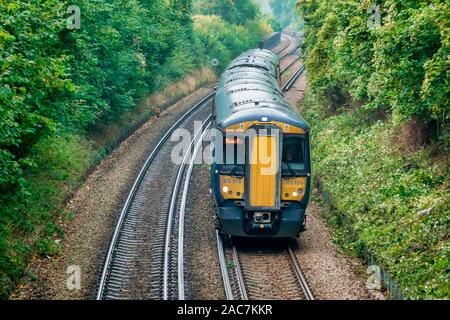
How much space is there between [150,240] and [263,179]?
4100 mm

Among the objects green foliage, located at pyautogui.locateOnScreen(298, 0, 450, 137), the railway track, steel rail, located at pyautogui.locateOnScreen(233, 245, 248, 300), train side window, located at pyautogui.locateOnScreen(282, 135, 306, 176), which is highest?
green foliage, located at pyautogui.locateOnScreen(298, 0, 450, 137)

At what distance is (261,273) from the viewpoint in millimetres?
16422

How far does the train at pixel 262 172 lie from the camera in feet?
55.3

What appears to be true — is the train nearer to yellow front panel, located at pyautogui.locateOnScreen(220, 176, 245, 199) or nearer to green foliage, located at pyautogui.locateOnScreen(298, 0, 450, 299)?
yellow front panel, located at pyautogui.locateOnScreen(220, 176, 245, 199)

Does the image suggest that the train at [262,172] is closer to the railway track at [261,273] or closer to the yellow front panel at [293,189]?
the yellow front panel at [293,189]

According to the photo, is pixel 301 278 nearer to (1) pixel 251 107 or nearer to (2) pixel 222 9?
(1) pixel 251 107

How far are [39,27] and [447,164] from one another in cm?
1226

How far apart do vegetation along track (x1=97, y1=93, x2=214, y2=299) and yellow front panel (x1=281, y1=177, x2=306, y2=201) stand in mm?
3189

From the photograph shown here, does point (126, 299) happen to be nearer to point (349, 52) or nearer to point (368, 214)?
point (368, 214)

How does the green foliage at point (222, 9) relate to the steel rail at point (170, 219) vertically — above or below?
above

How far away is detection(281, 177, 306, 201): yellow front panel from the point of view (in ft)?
55.9

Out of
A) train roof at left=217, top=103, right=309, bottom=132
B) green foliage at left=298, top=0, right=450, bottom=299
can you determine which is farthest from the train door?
green foliage at left=298, top=0, right=450, bottom=299

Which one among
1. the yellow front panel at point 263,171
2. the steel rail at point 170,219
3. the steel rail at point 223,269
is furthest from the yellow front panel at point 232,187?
the steel rail at point 170,219

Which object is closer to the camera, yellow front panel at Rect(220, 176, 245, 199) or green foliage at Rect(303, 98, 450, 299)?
green foliage at Rect(303, 98, 450, 299)
